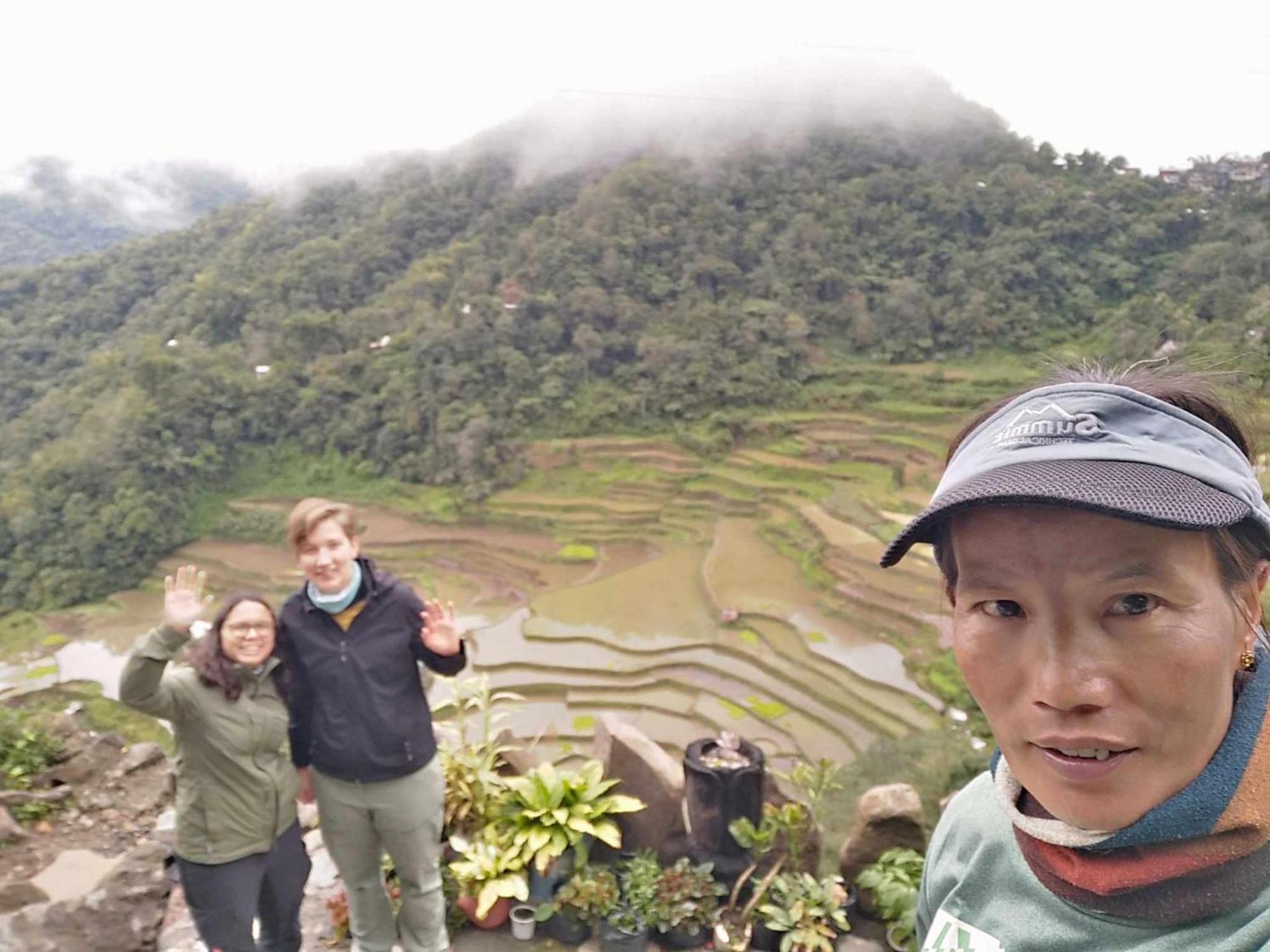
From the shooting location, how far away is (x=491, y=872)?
266 centimetres

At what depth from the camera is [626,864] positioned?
287 centimetres

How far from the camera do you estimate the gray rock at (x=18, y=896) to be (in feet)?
9.59

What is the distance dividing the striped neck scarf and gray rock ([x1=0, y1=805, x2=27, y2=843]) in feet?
14.5

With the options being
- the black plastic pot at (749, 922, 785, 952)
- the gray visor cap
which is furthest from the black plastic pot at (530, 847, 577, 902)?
the gray visor cap

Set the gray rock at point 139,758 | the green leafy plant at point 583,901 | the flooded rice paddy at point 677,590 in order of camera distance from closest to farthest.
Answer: the green leafy plant at point 583,901 → the gray rock at point 139,758 → the flooded rice paddy at point 677,590

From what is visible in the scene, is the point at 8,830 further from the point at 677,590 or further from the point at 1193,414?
the point at 677,590

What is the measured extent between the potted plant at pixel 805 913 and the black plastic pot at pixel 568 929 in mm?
645

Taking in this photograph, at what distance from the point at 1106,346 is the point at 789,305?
8601 mm

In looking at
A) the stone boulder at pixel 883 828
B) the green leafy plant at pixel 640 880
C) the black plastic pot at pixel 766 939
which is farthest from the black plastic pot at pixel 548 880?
the stone boulder at pixel 883 828

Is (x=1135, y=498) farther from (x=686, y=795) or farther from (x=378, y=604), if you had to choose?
(x=686, y=795)

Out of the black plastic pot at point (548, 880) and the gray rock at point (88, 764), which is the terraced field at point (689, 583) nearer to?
the gray rock at point (88, 764)

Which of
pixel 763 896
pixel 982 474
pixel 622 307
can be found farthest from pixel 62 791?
pixel 622 307

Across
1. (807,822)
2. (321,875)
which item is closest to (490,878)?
(321,875)

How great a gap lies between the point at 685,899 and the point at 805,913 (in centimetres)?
43
